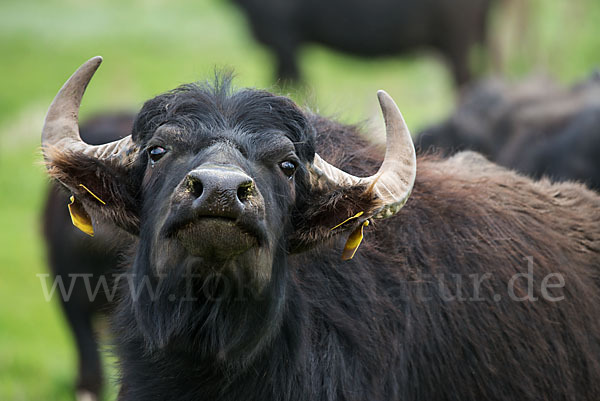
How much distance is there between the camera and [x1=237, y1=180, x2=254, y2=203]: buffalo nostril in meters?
3.82

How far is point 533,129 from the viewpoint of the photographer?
1005 centimetres

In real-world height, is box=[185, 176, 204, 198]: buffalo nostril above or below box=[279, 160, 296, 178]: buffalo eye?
below

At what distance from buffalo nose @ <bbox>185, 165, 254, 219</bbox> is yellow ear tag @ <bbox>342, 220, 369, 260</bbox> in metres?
0.86

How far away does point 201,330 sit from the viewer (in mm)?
4359

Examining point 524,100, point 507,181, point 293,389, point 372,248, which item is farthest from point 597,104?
point 293,389

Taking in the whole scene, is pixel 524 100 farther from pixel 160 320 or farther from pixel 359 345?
pixel 160 320

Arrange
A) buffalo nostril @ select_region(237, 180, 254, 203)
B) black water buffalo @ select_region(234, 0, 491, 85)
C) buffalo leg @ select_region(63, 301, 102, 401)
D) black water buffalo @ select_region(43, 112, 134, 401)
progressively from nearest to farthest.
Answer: buffalo nostril @ select_region(237, 180, 254, 203)
black water buffalo @ select_region(43, 112, 134, 401)
buffalo leg @ select_region(63, 301, 102, 401)
black water buffalo @ select_region(234, 0, 491, 85)

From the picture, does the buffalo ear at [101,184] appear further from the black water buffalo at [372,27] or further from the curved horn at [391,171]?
the black water buffalo at [372,27]

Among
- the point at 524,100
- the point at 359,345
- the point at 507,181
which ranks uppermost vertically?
the point at 524,100

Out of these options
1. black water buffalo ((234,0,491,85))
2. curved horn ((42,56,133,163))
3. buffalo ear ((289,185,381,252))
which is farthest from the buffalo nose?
Result: black water buffalo ((234,0,491,85))

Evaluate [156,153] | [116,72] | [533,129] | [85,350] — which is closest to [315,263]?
[156,153]

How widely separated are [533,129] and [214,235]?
6993 millimetres

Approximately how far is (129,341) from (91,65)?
154 centimetres

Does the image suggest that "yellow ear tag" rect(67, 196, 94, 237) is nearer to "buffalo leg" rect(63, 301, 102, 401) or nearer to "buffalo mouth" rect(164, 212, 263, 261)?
"buffalo mouth" rect(164, 212, 263, 261)
